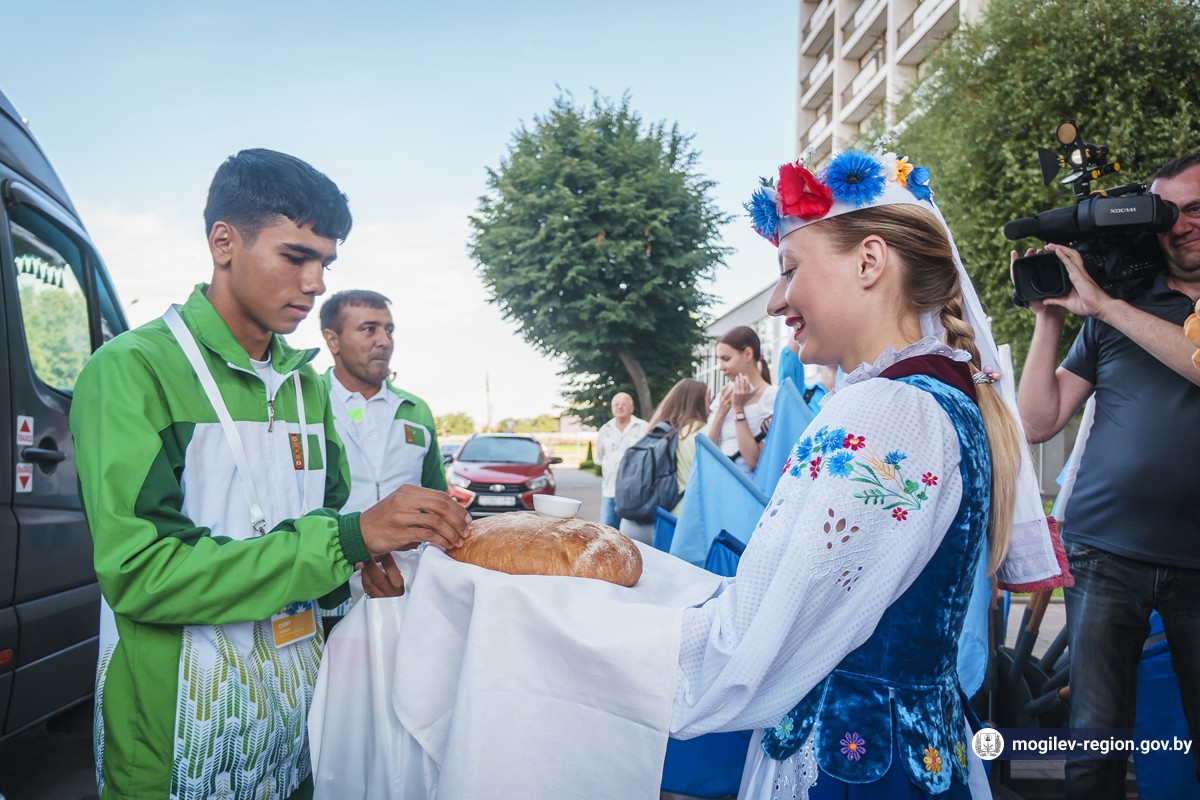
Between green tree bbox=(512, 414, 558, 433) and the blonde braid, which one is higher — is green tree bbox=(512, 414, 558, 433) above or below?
above

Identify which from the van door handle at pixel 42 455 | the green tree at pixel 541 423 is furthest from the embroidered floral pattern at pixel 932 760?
the green tree at pixel 541 423

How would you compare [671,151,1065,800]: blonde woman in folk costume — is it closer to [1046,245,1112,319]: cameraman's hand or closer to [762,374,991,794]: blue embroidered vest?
[762,374,991,794]: blue embroidered vest

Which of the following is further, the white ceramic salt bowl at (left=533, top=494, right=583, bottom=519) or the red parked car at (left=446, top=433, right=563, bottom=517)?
the red parked car at (left=446, top=433, right=563, bottom=517)

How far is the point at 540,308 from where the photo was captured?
23078 mm

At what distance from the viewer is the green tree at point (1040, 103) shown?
37.6 ft

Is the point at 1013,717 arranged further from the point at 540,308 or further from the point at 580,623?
the point at 540,308

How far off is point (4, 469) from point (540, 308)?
20.3 m

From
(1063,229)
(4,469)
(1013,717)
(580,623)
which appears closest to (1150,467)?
(1063,229)

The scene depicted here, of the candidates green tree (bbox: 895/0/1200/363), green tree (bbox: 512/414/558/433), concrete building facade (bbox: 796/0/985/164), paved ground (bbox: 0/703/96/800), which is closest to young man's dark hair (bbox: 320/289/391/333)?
paved ground (bbox: 0/703/96/800)

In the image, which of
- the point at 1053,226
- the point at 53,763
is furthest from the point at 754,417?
the point at 53,763

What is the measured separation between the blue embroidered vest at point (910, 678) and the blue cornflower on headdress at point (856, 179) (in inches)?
16.2

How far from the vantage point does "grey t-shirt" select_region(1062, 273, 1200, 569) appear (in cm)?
271

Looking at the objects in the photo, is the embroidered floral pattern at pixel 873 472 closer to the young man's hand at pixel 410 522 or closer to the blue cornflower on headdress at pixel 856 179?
the blue cornflower on headdress at pixel 856 179

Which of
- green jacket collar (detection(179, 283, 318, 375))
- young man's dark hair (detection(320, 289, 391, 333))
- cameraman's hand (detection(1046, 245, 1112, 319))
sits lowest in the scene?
green jacket collar (detection(179, 283, 318, 375))
